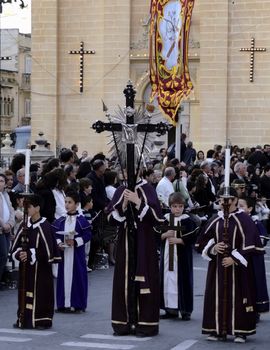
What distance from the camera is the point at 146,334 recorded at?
12.3 meters

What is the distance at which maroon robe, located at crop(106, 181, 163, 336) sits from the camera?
12.3 meters

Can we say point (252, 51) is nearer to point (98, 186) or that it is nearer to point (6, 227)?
point (98, 186)

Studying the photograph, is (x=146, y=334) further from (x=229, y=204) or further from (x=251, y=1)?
(x=251, y=1)

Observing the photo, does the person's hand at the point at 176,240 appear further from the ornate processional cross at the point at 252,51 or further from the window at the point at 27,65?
the window at the point at 27,65

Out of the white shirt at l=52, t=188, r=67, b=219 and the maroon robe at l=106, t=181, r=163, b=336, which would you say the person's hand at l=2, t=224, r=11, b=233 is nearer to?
the white shirt at l=52, t=188, r=67, b=219

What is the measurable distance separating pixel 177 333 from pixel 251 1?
2580 centimetres

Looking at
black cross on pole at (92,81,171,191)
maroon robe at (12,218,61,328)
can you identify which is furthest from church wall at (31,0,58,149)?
black cross on pole at (92,81,171,191)

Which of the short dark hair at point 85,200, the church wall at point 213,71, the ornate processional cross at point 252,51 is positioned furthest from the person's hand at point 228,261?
the ornate processional cross at point 252,51

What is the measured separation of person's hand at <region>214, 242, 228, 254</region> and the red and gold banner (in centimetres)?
1172

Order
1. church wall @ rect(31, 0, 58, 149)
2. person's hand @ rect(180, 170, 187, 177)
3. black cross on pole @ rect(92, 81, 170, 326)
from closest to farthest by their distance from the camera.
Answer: black cross on pole @ rect(92, 81, 170, 326) < person's hand @ rect(180, 170, 187, 177) < church wall @ rect(31, 0, 58, 149)

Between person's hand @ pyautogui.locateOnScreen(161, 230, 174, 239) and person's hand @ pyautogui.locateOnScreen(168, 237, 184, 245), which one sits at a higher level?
person's hand @ pyautogui.locateOnScreen(161, 230, 174, 239)

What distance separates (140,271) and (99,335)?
0.95 meters

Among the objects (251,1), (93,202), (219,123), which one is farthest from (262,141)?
(93,202)

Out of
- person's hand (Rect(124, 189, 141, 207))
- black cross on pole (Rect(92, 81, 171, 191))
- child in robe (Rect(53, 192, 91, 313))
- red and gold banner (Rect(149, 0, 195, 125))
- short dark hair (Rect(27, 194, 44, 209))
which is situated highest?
red and gold banner (Rect(149, 0, 195, 125))
